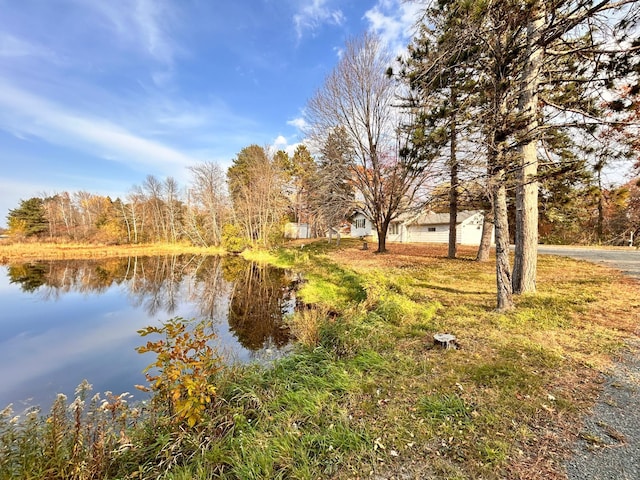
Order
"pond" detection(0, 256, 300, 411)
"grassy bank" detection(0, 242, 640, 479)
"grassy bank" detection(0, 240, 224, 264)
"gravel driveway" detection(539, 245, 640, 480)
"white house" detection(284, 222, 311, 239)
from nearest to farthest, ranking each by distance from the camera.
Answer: "gravel driveway" detection(539, 245, 640, 480) → "grassy bank" detection(0, 242, 640, 479) → "pond" detection(0, 256, 300, 411) → "grassy bank" detection(0, 240, 224, 264) → "white house" detection(284, 222, 311, 239)

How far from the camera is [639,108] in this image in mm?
4777

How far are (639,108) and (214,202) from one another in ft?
95.2

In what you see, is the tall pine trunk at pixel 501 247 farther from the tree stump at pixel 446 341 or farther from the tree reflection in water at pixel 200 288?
the tree reflection in water at pixel 200 288

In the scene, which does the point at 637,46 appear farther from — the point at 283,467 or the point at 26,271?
the point at 26,271

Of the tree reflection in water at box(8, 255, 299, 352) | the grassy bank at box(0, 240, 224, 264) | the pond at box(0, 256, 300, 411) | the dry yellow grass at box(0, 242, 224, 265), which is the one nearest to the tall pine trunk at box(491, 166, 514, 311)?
the pond at box(0, 256, 300, 411)

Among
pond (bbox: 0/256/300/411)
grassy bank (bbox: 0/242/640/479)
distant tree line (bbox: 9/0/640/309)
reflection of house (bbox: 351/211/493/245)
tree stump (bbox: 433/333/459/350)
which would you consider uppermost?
distant tree line (bbox: 9/0/640/309)

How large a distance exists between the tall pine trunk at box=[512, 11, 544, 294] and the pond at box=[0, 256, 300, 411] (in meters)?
5.67

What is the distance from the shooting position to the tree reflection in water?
7766mm

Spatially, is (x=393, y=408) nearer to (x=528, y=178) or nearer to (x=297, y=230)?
(x=528, y=178)

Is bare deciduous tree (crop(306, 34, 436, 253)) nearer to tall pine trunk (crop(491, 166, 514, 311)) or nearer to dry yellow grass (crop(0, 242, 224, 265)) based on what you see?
tall pine trunk (crop(491, 166, 514, 311))

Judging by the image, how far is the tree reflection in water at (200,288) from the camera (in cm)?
777

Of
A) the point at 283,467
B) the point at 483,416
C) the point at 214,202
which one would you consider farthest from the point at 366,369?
the point at 214,202

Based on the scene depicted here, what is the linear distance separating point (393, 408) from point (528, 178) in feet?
18.2

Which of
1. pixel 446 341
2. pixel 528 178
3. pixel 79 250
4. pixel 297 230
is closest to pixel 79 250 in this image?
pixel 79 250
